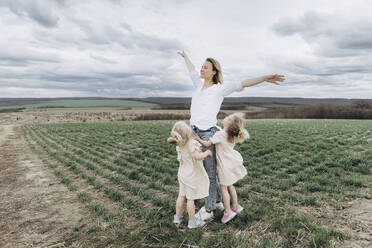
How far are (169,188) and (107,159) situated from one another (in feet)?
14.5

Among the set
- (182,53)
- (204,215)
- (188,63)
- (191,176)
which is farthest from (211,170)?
(182,53)

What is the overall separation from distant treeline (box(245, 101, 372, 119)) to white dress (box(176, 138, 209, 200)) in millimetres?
55688

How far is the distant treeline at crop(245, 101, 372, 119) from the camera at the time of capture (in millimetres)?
57750

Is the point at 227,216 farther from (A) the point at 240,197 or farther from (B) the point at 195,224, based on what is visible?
(A) the point at 240,197

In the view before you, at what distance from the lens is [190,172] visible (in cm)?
384

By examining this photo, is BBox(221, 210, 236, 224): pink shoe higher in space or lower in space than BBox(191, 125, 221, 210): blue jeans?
lower

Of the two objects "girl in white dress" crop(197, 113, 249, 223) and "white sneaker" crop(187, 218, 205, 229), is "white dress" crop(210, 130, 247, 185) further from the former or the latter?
"white sneaker" crop(187, 218, 205, 229)

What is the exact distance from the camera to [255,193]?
209 inches

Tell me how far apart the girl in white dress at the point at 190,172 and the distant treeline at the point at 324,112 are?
55.7 m

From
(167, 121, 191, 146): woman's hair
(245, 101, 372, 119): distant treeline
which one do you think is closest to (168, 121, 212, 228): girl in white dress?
(167, 121, 191, 146): woman's hair

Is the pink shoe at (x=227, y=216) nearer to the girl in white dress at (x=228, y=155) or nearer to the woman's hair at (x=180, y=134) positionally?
the girl in white dress at (x=228, y=155)

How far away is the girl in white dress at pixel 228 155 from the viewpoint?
12.2 feet

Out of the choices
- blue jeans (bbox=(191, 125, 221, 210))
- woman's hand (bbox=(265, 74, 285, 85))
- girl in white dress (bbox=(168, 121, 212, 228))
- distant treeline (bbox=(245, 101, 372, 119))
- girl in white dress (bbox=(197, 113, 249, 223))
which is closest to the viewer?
woman's hand (bbox=(265, 74, 285, 85))

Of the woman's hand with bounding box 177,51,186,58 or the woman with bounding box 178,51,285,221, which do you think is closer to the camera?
the woman with bounding box 178,51,285,221
